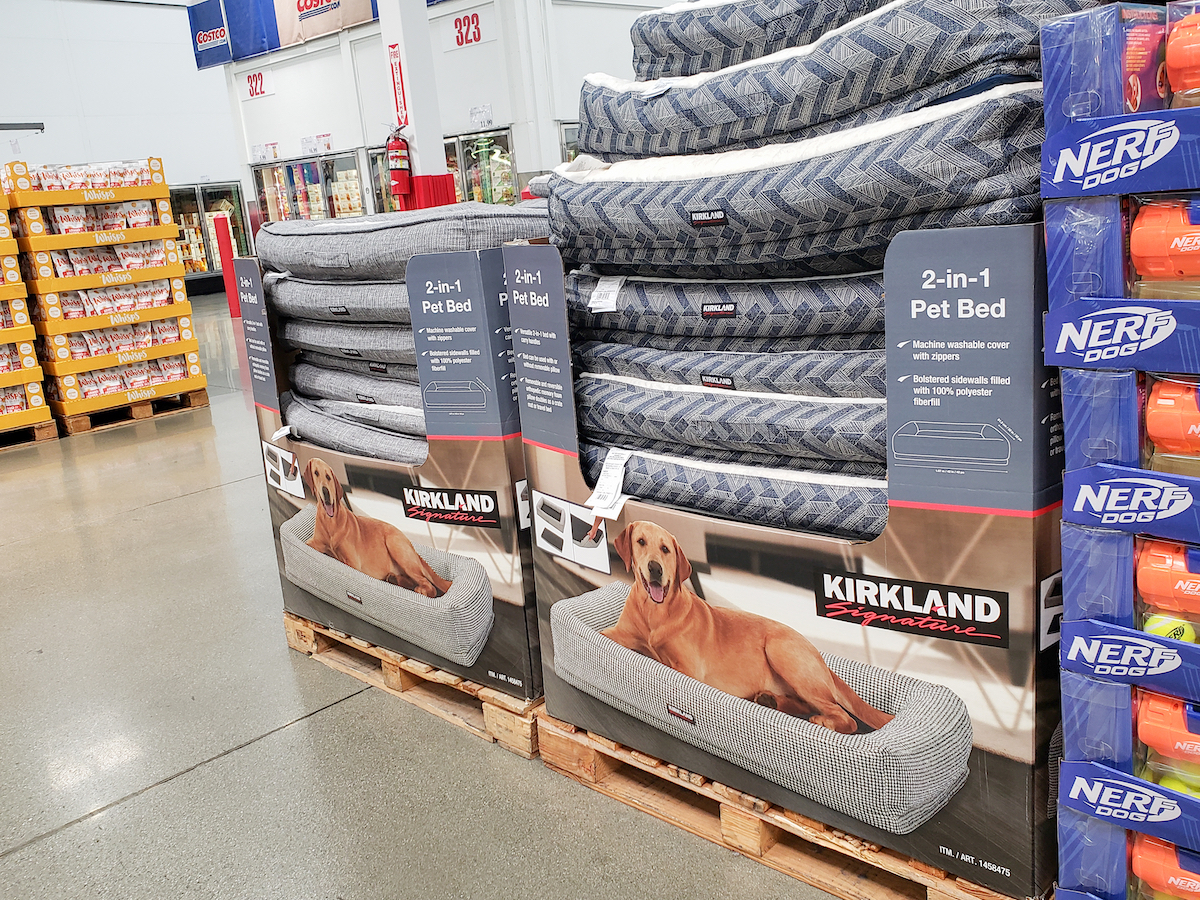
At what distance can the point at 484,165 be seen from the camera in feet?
31.8

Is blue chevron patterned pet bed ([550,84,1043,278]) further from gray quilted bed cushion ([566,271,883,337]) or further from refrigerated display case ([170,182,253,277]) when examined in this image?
refrigerated display case ([170,182,253,277])

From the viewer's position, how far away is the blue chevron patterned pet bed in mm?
1548

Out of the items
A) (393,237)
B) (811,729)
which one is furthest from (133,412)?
(811,729)

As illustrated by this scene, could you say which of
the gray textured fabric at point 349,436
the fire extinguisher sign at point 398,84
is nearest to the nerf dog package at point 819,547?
the gray textured fabric at point 349,436

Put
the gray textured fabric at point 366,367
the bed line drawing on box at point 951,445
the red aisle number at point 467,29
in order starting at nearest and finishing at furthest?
the bed line drawing on box at point 951,445 < the gray textured fabric at point 366,367 < the red aisle number at point 467,29

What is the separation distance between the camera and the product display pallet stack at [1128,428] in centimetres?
132

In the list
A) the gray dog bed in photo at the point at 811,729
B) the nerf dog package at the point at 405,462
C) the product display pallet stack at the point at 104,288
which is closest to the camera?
the gray dog bed in photo at the point at 811,729

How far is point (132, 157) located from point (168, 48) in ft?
7.46

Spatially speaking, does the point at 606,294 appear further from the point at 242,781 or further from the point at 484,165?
the point at 484,165

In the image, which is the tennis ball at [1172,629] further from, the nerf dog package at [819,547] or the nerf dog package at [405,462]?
the nerf dog package at [405,462]

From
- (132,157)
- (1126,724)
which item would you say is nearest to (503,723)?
(1126,724)

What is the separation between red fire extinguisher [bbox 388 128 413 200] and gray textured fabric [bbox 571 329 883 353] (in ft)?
15.6
